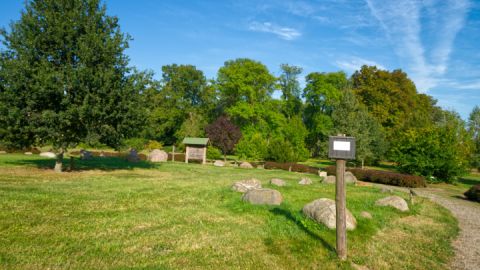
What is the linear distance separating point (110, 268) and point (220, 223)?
11.6ft

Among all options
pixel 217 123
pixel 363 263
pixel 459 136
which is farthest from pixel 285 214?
pixel 459 136

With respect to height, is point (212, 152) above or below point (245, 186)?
above

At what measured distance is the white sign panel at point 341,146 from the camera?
5.99 metres

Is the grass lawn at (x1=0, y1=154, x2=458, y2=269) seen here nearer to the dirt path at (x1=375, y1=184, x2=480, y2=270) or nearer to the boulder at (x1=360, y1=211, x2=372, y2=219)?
the dirt path at (x1=375, y1=184, x2=480, y2=270)

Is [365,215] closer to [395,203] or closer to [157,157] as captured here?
[395,203]

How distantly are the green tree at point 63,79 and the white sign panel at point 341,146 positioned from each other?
1364 centimetres

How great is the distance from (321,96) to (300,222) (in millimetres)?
46797

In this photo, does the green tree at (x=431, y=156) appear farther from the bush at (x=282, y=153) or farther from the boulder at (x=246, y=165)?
the boulder at (x=246, y=165)

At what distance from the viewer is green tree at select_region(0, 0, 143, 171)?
50.2 ft

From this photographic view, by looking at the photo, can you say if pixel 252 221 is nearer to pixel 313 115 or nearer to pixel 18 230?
pixel 18 230

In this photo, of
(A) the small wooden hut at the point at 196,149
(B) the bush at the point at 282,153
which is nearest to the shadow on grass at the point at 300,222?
(B) the bush at the point at 282,153

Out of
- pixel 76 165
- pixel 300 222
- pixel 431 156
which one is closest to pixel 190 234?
pixel 300 222

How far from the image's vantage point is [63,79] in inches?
621

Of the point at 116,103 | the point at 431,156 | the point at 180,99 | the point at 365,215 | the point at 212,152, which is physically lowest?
the point at 365,215
